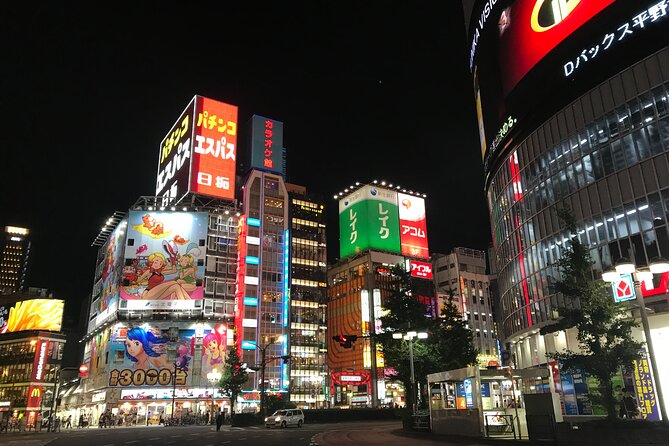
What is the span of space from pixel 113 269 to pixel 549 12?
7933 centimetres

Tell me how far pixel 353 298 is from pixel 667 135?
312 feet

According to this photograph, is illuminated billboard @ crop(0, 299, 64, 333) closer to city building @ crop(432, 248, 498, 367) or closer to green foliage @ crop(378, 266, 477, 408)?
green foliage @ crop(378, 266, 477, 408)

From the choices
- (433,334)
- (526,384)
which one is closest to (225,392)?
(433,334)

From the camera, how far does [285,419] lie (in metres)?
44.4

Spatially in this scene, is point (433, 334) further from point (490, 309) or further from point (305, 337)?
point (490, 309)

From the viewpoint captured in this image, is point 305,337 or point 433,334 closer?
point 433,334

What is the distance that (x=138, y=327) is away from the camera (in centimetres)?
7969

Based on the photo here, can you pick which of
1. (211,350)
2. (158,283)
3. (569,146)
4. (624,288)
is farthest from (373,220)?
(624,288)

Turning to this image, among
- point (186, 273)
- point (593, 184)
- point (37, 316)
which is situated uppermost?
point (186, 273)

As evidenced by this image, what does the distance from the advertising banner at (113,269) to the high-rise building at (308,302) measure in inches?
1593

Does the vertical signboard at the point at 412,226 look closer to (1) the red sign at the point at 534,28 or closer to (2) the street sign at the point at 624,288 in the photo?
(1) the red sign at the point at 534,28

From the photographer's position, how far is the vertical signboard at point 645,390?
31587 mm

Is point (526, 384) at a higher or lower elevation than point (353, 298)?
lower

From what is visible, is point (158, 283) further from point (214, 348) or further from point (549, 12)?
point (549, 12)
